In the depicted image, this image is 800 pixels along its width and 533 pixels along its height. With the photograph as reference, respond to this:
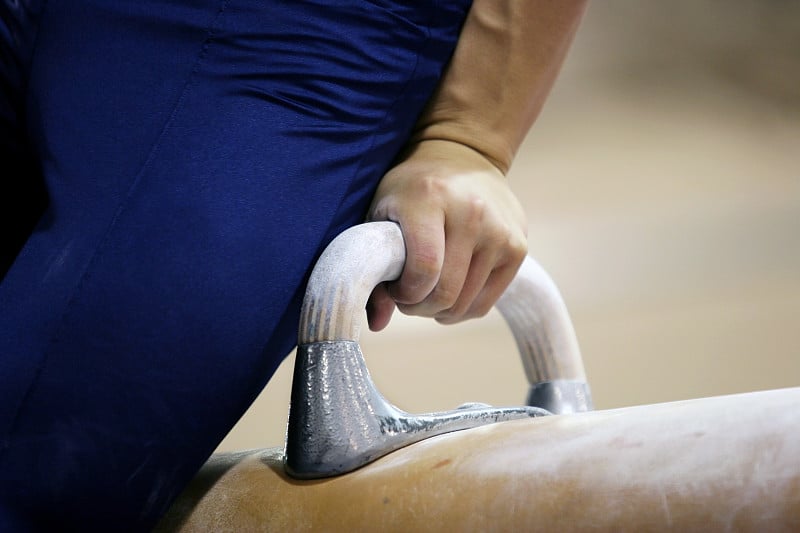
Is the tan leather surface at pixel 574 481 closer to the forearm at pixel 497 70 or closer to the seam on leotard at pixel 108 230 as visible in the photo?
the seam on leotard at pixel 108 230

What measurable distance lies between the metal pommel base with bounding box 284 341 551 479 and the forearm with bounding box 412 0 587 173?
0.25 metres

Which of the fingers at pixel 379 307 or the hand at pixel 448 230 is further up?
the hand at pixel 448 230

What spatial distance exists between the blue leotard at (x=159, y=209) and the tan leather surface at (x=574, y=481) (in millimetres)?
88

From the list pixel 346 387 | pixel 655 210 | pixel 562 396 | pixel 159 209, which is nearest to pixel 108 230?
pixel 159 209

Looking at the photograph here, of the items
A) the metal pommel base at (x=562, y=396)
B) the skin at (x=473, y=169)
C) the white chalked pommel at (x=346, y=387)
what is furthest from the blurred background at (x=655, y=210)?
the white chalked pommel at (x=346, y=387)

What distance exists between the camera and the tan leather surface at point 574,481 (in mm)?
444

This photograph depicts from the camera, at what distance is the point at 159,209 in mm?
630

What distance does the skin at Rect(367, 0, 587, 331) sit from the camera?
729mm

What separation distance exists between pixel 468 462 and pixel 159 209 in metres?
0.26

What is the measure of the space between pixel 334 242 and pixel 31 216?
25 cm

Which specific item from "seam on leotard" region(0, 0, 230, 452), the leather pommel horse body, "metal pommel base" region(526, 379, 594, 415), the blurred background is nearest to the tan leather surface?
the leather pommel horse body

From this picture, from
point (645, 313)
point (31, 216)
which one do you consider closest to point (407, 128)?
point (31, 216)

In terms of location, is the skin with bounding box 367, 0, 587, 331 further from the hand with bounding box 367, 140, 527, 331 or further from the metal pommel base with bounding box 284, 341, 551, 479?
the metal pommel base with bounding box 284, 341, 551, 479

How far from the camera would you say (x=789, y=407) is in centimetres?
45
